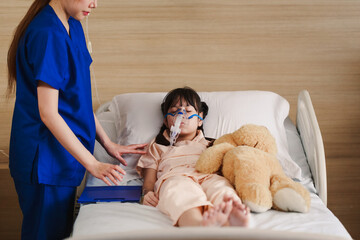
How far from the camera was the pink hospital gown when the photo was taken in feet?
4.71

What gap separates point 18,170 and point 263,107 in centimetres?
129

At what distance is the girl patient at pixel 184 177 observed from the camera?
1244 millimetres

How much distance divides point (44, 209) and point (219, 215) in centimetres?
74

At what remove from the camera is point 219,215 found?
3.98 ft

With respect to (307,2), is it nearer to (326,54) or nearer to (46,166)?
(326,54)

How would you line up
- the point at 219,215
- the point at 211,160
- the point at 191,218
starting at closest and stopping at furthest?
the point at 219,215, the point at 191,218, the point at 211,160

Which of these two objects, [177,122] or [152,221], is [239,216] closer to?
[152,221]

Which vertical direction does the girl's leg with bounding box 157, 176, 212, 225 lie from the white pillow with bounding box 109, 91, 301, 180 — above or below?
below

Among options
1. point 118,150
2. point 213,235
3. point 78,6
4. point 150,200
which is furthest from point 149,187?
point 213,235

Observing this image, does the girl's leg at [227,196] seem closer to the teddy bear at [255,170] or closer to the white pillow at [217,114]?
the teddy bear at [255,170]

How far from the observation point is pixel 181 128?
78.4 inches

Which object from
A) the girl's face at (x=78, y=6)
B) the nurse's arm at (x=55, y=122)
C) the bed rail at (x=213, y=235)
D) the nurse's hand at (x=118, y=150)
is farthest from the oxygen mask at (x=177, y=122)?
the bed rail at (x=213, y=235)

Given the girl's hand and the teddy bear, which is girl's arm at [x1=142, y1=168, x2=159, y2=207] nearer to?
the girl's hand

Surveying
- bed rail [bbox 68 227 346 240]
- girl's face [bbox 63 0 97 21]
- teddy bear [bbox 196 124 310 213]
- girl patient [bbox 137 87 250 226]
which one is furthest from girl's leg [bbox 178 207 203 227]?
girl's face [bbox 63 0 97 21]
